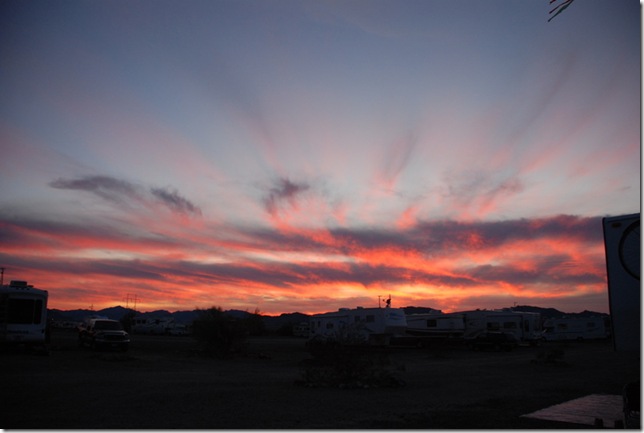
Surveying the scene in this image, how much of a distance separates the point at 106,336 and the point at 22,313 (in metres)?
6.13

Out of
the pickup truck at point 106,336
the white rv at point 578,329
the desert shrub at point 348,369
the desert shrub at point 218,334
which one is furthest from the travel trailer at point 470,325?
the desert shrub at point 348,369

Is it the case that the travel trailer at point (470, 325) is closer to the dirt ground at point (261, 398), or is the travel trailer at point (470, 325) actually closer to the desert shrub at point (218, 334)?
the desert shrub at point (218, 334)

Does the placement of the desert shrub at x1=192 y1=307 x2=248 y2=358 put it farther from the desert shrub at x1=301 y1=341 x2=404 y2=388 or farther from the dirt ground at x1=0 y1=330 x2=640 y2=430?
the desert shrub at x1=301 y1=341 x2=404 y2=388

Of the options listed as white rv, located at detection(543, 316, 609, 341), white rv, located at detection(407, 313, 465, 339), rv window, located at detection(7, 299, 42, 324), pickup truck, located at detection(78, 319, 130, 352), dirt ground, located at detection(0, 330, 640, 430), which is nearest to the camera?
dirt ground, located at detection(0, 330, 640, 430)

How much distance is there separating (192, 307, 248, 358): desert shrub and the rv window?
912cm

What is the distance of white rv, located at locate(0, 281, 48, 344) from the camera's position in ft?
77.1

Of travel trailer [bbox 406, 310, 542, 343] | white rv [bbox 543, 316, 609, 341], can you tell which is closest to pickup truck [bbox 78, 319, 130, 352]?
travel trailer [bbox 406, 310, 542, 343]

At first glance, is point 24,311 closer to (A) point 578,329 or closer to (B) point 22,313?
(B) point 22,313

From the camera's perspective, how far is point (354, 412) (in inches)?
437

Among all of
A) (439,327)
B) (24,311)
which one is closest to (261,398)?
(24,311)

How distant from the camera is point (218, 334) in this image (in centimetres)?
3108

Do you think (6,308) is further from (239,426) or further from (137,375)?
(239,426)

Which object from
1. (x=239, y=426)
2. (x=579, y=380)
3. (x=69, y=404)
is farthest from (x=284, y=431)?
(x=579, y=380)

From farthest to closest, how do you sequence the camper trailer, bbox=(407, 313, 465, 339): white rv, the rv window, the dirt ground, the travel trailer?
1. the camper trailer
2. the travel trailer
3. bbox=(407, 313, 465, 339): white rv
4. the rv window
5. the dirt ground
